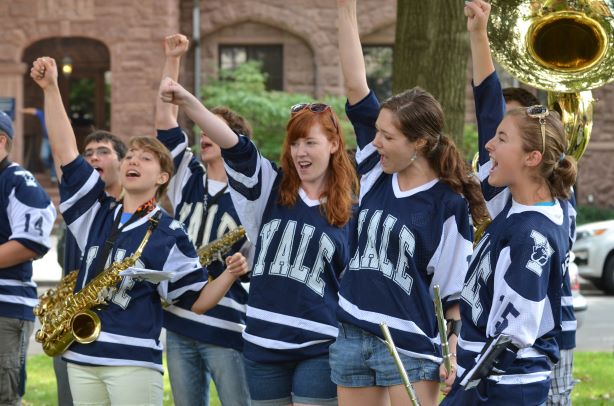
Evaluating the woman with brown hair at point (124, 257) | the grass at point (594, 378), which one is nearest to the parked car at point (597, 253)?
the grass at point (594, 378)

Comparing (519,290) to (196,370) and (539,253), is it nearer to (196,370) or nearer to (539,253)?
(539,253)

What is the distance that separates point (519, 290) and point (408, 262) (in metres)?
0.65

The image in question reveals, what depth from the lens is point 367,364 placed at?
4141 mm

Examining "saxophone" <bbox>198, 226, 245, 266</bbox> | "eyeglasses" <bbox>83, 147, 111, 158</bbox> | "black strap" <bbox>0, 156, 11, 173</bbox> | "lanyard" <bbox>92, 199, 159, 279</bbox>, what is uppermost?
"eyeglasses" <bbox>83, 147, 111, 158</bbox>

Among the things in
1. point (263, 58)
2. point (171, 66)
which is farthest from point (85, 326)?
point (263, 58)

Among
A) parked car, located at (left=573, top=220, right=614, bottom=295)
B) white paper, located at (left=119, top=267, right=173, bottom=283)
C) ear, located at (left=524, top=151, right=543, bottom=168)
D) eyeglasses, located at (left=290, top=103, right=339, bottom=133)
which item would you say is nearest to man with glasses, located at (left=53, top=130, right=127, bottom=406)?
white paper, located at (left=119, top=267, right=173, bottom=283)

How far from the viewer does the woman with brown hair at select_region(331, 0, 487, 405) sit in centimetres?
410

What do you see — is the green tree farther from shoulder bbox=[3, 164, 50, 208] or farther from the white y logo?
the white y logo

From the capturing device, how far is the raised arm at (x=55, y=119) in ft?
15.5

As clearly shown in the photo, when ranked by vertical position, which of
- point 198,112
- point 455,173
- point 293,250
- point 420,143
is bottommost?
point 293,250

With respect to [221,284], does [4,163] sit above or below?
above

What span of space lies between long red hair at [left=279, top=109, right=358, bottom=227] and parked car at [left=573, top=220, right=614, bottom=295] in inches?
428

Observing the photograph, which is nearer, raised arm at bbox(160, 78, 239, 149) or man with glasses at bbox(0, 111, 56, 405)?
raised arm at bbox(160, 78, 239, 149)

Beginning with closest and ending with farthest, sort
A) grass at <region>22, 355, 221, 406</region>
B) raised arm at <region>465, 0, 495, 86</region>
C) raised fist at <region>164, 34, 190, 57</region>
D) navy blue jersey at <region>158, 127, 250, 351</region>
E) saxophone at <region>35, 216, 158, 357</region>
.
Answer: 1. raised arm at <region>465, 0, 495, 86</region>
2. saxophone at <region>35, 216, 158, 357</region>
3. raised fist at <region>164, 34, 190, 57</region>
4. navy blue jersey at <region>158, 127, 250, 351</region>
5. grass at <region>22, 355, 221, 406</region>
